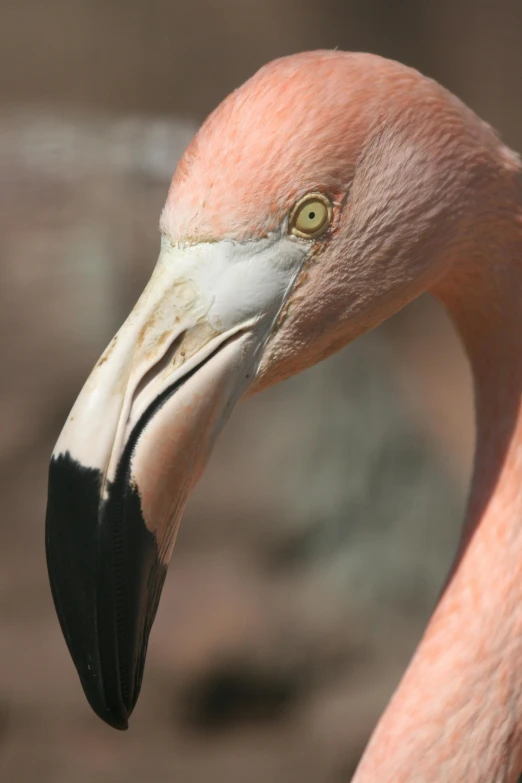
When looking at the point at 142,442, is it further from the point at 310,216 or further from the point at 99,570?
the point at 310,216

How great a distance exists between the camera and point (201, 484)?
10.3ft

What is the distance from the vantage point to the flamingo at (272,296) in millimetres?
925

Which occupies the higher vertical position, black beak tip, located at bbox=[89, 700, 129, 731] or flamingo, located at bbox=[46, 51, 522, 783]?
flamingo, located at bbox=[46, 51, 522, 783]

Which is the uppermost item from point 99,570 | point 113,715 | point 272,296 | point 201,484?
point 272,296

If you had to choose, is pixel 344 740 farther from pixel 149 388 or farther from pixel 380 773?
pixel 149 388

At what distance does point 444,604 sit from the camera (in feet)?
3.92

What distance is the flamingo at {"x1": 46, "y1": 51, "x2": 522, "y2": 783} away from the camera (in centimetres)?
92

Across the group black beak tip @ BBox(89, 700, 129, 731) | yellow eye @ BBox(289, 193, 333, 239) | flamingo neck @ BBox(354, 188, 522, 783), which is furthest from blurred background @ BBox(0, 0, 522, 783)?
yellow eye @ BBox(289, 193, 333, 239)

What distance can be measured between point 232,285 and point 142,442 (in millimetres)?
207

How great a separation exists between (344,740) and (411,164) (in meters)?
2.37

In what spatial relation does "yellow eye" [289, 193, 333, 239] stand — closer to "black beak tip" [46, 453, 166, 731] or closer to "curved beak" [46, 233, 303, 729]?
"curved beak" [46, 233, 303, 729]

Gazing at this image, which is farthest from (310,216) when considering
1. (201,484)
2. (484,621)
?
(201,484)

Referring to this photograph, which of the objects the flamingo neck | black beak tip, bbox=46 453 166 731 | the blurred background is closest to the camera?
black beak tip, bbox=46 453 166 731

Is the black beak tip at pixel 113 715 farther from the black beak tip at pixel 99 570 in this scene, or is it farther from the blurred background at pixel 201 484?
the blurred background at pixel 201 484
